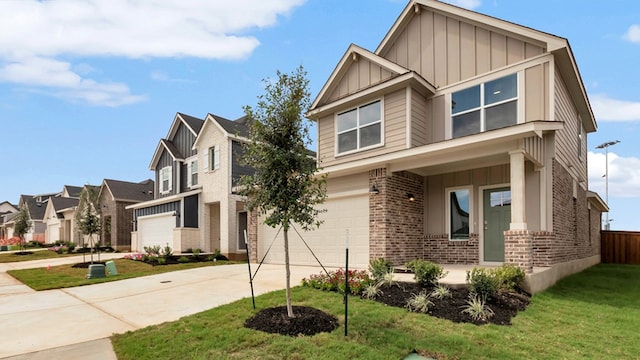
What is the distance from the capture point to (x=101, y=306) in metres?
7.75

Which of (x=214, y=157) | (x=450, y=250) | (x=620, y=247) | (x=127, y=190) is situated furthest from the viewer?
(x=127, y=190)

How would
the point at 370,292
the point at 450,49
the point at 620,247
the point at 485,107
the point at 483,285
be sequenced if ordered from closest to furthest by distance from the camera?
the point at 483,285 → the point at 370,292 → the point at 485,107 → the point at 450,49 → the point at 620,247

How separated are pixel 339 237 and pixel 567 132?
812cm

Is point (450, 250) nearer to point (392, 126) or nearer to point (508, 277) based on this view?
point (508, 277)

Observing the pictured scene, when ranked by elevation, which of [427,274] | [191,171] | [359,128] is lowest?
[427,274]

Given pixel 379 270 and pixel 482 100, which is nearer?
pixel 379 270

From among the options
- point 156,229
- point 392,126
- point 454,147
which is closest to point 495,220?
point 454,147

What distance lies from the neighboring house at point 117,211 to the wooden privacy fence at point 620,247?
28631 mm

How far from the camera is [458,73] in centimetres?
1143

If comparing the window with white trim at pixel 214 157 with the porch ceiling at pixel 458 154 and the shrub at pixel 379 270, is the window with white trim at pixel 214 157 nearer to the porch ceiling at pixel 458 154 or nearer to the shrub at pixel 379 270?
the porch ceiling at pixel 458 154

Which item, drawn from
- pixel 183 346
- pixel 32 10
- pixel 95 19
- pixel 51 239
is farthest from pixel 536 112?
pixel 51 239

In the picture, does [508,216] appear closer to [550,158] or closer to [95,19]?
[550,158]

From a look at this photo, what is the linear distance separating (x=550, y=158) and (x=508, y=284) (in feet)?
13.7

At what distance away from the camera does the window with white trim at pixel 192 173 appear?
67.6 feet
